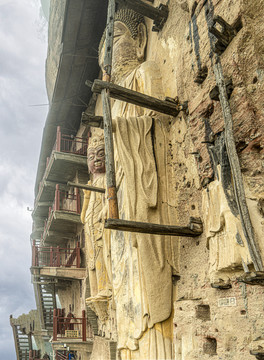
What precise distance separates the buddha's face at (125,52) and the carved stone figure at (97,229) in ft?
5.36

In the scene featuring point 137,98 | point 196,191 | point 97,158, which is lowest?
point 196,191

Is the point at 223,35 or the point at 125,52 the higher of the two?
the point at 125,52

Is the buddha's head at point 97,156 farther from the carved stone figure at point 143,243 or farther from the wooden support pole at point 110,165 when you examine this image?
the wooden support pole at point 110,165

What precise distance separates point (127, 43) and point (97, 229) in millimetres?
3880

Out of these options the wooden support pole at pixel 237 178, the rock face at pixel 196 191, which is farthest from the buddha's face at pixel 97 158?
the wooden support pole at pixel 237 178

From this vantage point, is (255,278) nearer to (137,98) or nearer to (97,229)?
(137,98)

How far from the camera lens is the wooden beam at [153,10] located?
6406 millimetres

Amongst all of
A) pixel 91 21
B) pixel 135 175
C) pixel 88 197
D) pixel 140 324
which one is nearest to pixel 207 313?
pixel 140 324

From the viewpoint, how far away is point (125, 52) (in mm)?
7273

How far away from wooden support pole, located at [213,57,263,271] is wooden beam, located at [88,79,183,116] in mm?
1386

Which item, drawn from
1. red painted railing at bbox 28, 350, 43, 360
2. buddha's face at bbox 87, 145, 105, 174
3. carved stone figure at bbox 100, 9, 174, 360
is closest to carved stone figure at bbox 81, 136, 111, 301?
buddha's face at bbox 87, 145, 105, 174

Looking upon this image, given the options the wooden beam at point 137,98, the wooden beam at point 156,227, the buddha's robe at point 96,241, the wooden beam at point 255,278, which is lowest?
the wooden beam at point 255,278

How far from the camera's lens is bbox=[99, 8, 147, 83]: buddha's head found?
23.5 feet

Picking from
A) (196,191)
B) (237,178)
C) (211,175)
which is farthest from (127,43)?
(237,178)
